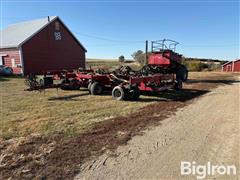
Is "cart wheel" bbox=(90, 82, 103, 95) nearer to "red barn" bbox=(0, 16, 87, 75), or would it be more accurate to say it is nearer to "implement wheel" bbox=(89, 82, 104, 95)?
"implement wheel" bbox=(89, 82, 104, 95)

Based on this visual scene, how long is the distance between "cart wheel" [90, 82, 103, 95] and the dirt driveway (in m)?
4.75

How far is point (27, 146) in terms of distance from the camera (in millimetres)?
4324

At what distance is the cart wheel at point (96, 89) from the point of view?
10.2 meters

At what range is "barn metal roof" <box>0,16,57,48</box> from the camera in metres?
23.4

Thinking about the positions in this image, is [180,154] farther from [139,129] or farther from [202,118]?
[202,118]

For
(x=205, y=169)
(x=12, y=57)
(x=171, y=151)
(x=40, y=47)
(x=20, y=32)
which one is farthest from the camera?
(x=20, y=32)

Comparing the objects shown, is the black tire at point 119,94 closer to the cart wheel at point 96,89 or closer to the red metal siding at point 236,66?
the cart wheel at point 96,89

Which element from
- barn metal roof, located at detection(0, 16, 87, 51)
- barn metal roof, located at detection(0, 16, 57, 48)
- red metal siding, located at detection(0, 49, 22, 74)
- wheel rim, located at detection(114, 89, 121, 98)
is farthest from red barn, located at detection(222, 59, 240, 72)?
wheel rim, located at detection(114, 89, 121, 98)

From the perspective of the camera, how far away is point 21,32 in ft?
84.4

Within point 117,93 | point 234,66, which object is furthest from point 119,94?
point 234,66

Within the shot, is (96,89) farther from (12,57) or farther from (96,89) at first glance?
(12,57)

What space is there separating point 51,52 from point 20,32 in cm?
420

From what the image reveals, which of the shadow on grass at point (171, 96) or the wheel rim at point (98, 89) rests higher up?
the wheel rim at point (98, 89)

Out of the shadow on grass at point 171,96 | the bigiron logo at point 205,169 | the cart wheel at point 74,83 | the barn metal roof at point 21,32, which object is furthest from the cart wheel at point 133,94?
the barn metal roof at point 21,32
